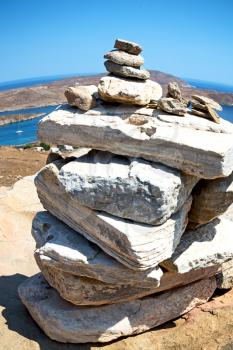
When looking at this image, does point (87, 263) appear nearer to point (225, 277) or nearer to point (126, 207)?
point (126, 207)

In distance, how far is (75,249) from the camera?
7160 millimetres

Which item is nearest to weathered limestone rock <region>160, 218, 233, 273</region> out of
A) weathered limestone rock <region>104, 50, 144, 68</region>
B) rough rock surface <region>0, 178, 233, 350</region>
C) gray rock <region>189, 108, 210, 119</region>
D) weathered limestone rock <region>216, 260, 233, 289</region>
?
weathered limestone rock <region>216, 260, 233, 289</region>

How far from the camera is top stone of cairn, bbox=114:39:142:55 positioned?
7.59 metres

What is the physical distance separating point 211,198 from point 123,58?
124 inches

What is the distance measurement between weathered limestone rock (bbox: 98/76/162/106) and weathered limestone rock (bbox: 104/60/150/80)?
0.11 m

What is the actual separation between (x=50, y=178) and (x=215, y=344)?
185 inches

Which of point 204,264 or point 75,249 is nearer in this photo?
point 75,249

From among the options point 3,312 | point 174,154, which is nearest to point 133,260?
point 174,154

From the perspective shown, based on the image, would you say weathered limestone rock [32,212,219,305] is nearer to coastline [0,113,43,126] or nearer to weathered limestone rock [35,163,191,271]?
weathered limestone rock [35,163,191,271]

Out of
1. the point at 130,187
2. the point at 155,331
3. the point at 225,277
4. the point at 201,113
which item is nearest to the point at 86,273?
the point at 130,187

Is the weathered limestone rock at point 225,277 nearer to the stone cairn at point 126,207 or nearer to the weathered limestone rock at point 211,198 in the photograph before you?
the stone cairn at point 126,207

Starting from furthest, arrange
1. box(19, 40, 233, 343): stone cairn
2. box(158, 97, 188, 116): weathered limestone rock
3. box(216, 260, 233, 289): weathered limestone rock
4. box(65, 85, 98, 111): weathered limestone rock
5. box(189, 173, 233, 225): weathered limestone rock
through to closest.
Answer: box(216, 260, 233, 289): weathered limestone rock
box(65, 85, 98, 111): weathered limestone rock
box(158, 97, 188, 116): weathered limestone rock
box(189, 173, 233, 225): weathered limestone rock
box(19, 40, 233, 343): stone cairn

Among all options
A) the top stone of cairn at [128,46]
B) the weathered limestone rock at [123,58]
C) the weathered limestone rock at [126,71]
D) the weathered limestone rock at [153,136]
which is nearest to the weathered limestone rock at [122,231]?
the weathered limestone rock at [153,136]

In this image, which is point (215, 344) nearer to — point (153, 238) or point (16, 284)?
point (153, 238)
